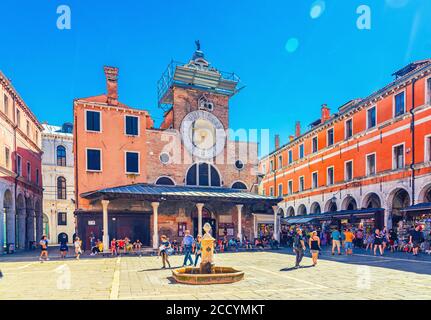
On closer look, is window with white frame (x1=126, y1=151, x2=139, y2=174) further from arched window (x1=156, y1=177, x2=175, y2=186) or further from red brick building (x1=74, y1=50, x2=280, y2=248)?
arched window (x1=156, y1=177, x2=175, y2=186)

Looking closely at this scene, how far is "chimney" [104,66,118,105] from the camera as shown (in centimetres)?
2627

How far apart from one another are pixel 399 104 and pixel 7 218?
29320 millimetres

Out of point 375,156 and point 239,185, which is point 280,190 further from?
point 375,156

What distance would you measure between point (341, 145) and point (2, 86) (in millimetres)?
27247

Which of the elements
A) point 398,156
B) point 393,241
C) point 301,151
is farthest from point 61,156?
point 393,241

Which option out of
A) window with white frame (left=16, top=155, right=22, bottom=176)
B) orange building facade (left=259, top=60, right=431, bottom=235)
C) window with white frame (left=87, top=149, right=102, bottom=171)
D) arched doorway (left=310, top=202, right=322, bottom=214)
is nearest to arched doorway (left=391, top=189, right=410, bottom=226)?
orange building facade (left=259, top=60, right=431, bottom=235)

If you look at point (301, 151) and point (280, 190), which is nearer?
point (301, 151)

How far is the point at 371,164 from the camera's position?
2672cm

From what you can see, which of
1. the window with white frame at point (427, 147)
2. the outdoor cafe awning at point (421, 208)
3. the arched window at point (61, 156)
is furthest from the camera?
the arched window at point (61, 156)

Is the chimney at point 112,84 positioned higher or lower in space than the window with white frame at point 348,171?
higher

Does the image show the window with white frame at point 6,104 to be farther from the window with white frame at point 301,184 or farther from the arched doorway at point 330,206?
the window with white frame at point 301,184

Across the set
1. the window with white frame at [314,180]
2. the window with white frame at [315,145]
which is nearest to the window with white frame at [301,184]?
the window with white frame at [314,180]

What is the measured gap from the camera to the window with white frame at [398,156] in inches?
927
